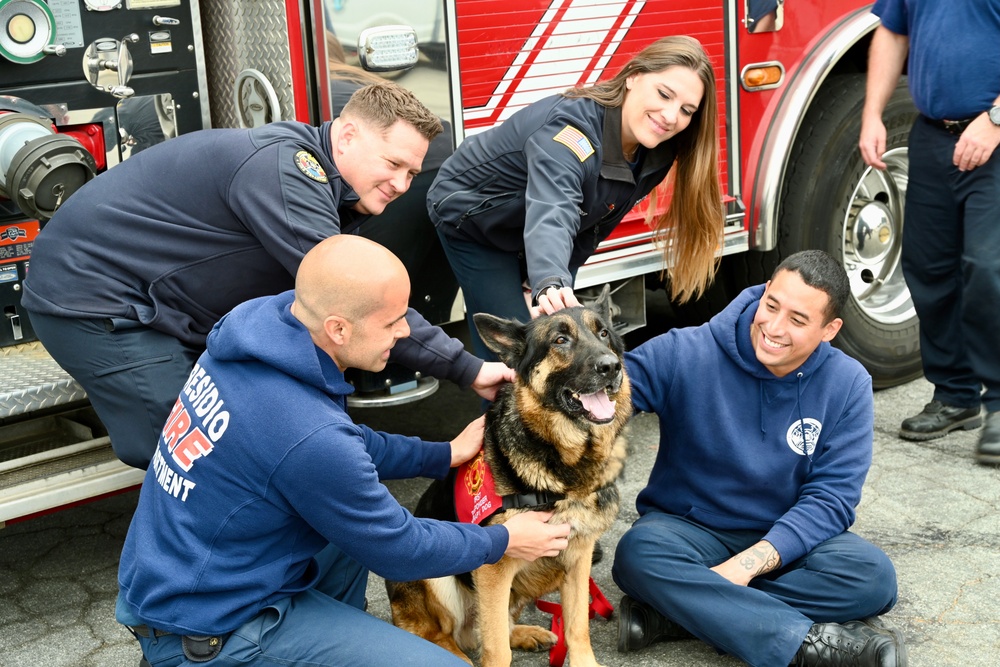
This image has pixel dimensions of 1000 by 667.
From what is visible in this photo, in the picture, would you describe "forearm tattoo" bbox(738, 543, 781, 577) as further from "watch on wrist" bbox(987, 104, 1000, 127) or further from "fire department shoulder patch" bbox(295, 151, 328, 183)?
"watch on wrist" bbox(987, 104, 1000, 127)

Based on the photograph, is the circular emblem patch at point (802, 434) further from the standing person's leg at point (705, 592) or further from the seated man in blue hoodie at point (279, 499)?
the seated man in blue hoodie at point (279, 499)

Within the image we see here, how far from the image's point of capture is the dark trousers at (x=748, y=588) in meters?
2.88

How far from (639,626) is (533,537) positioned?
22.6 inches

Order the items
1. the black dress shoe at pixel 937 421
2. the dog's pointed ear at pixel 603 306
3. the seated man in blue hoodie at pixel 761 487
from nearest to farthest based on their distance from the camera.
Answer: the seated man in blue hoodie at pixel 761 487 → the dog's pointed ear at pixel 603 306 → the black dress shoe at pixel 937 421

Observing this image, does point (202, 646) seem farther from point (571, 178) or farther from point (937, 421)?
point (937, 421)

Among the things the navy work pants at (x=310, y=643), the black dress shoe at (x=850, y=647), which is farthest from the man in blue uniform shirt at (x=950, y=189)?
the navy work pants at (x=310, y=643)

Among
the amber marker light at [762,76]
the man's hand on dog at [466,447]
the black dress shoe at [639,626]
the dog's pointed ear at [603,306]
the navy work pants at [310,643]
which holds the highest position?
the amber marker light at [762,76]

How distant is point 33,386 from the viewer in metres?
3.23

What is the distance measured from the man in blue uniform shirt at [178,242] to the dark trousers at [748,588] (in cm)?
Answer: 69

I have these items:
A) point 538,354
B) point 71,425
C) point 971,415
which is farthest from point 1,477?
point 971,415

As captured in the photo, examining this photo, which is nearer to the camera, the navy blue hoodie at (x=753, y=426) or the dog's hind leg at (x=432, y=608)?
the dog's hind leg at (x=432, y=608)

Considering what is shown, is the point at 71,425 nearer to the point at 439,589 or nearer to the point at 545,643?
the point at 439,589

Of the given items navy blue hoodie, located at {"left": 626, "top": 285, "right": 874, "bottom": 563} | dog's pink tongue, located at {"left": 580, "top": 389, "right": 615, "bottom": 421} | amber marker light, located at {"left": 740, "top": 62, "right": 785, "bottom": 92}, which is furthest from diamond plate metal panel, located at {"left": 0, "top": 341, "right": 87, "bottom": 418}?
amber marker light, located at {"left": 740, "top": 62, "right": 785, "bottom": 92}

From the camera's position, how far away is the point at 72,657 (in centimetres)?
315
